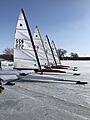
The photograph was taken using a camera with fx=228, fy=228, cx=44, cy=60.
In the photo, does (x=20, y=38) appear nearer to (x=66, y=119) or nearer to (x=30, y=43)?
(x=30, y=43)

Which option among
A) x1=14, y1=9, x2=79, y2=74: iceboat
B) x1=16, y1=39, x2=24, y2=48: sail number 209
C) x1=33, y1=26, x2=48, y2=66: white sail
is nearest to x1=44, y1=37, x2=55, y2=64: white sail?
x1=33, y1=26, x2=48, y2=66: white sail

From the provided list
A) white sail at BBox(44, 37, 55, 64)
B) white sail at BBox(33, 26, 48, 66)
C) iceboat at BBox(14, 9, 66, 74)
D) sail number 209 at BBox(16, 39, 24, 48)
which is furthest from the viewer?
white sail at BBox(44, 37, 55, 64)

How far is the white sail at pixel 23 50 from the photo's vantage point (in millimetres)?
16062

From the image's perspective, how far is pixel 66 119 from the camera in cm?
470

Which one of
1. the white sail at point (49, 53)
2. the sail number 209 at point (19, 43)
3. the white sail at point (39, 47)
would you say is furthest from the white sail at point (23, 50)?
the white sail at point (49, 53)

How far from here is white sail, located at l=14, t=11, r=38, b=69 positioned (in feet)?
52.7

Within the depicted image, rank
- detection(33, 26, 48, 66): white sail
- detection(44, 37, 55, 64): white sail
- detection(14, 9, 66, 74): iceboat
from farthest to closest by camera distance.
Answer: detection(44, 37, 55, 64): white sail
detection(33, 26, 48, 66): white sail
detection(14, 9, 66, 74): iceboat

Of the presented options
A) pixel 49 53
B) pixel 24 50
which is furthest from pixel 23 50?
pixel 49 53

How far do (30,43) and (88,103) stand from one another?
1075 centimetres

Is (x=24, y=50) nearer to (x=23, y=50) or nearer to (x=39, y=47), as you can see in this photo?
(x=23, y=50)

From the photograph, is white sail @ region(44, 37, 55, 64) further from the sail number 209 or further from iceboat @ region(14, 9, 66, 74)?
the sail number 209

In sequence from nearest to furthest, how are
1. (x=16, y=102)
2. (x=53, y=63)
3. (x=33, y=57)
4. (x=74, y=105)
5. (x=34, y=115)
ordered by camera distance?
(x=34, y=115)
(x=74, y=105)
(x=16, y=102)
(x=33, y=57)
(x=53, y=63)

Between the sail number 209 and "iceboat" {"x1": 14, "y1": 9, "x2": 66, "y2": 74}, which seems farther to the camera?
the sail number 209

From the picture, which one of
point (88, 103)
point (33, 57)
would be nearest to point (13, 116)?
point (88, 103)
